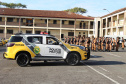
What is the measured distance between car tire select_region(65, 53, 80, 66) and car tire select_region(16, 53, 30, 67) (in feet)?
7.16

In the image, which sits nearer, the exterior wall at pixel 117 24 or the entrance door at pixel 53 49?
the entrance door at pixel 53 49

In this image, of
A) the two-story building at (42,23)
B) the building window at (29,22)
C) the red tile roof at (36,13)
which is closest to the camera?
the two-story building at (42,23)

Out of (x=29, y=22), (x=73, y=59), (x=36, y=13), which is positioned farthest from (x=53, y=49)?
(x=29, y=22)

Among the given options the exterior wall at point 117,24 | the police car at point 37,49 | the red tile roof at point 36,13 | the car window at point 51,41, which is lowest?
the police car at point 37,49

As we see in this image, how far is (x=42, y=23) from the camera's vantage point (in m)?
44.9

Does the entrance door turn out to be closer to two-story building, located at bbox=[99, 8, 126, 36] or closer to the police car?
the police car

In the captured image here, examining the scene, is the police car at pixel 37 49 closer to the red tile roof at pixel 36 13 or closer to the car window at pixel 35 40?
the car window at pixel 35 40

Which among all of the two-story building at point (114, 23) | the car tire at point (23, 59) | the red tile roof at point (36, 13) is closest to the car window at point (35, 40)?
the car tire at point (23, 59)

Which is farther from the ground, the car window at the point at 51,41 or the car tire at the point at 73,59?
the car window at the point at 51,41

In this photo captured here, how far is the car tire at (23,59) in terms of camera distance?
965 centimetres

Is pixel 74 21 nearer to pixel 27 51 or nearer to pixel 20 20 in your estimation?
pixel 20 20

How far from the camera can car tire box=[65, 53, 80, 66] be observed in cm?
1012

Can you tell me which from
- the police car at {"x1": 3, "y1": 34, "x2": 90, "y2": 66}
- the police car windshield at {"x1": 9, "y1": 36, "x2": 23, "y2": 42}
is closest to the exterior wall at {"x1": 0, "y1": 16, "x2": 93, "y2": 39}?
the police car windshield at {"x1": 9, "y1": 36, "x2": 23, "y2": 42}

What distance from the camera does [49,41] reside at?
9953 millimetres
